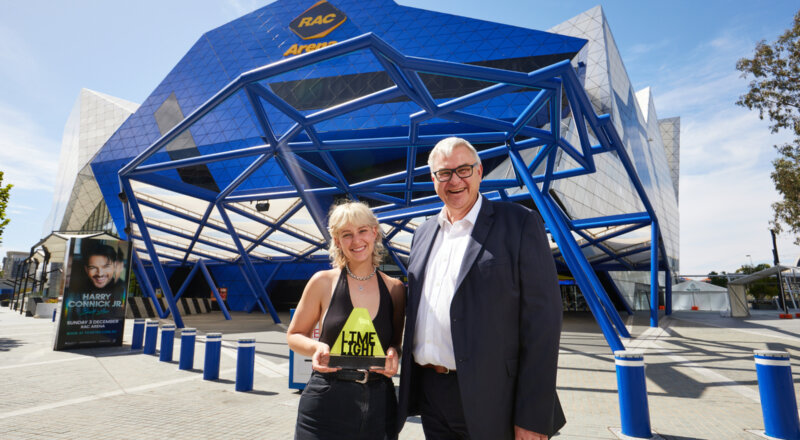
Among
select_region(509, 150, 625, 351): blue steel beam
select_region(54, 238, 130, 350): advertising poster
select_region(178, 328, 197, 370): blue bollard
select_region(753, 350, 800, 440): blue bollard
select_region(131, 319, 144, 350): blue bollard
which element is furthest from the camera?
select_region(131, 319, 144, 350): blue bollard

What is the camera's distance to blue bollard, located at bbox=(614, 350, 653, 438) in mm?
4332

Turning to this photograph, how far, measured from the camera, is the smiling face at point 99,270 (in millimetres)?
11727

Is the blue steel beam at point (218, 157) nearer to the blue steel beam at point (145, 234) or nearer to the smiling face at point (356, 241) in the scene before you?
the blue steel beam at point (145, 234)

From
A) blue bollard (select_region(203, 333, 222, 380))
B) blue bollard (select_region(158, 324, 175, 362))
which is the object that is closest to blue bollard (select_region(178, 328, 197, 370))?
blue bollard (select_region(158, 324, 175, 362))

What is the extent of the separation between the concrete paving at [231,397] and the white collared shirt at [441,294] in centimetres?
309

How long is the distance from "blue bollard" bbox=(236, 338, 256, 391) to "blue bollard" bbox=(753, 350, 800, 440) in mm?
6645

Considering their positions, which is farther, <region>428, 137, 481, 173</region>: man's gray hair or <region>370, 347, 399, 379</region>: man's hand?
<region>428, 137, 481, 173</region>: man's gray hair

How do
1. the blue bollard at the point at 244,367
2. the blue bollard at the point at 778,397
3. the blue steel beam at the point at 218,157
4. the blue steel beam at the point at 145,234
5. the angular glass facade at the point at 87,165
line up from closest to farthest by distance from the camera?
the blue bollard at the point at 778,397, the blue bollard at the point at 244,367, the blue steel beam at the point at 218,157, the blue steel beam at the point at 145,234, the angular glass facade at the point at 87,165

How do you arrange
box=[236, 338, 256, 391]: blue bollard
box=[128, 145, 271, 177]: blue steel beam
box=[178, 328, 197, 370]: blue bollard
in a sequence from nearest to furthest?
box=[236, 338, 256, 391]: blue bollard → box=[178, 328, 197, 370]: blue bollard → box=[128, 145, 271, 177]: blue steel beam

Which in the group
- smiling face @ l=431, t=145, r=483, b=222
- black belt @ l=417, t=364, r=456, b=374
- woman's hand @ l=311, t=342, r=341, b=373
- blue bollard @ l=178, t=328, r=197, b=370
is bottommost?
blue bollard @ l=178, t=328, r=197, b=370

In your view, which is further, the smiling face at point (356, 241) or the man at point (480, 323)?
the smiling face at point (356, 241)

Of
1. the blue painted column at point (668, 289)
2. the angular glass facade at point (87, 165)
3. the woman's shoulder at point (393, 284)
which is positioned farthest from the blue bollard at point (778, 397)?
the angular glass facade at point (87, 165)

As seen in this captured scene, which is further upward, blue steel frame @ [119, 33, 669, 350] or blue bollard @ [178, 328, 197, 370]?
blue steel frame @ [119, 33, 669, 350]

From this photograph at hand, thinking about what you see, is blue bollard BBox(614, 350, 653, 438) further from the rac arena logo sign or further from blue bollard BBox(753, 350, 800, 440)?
the rac arena logo sign
